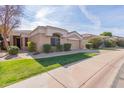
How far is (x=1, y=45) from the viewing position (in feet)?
66.5

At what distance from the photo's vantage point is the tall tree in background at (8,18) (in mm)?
18422

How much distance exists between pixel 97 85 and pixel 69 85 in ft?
3.60

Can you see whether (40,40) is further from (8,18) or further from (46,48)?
(8,18)

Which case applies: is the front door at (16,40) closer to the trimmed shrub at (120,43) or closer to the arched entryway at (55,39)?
the arched entryway at (55,39)

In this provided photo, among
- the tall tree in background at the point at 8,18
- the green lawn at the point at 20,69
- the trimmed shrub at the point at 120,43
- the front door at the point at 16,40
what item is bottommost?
the green lawn at the point at 20,69

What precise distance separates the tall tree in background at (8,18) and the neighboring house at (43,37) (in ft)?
5.31

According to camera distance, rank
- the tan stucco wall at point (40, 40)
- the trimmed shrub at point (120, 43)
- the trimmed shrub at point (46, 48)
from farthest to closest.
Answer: the trimmed shrub at point (120, 43), the tan stucco wall at point (40, 40), the trimmed shrub at point (46, 48)

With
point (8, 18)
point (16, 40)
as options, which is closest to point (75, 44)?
point (16, 40)

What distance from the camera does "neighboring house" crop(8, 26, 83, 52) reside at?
56.6 ft

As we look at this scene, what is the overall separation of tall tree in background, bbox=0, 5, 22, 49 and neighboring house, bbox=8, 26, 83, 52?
1.62 m

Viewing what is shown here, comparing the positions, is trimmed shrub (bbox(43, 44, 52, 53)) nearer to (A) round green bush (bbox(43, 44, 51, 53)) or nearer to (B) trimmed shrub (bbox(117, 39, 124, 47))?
(A) round green bush (bbox(43, 44, 51, 53))

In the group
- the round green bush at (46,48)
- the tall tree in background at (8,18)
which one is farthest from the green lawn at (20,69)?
the tall tree in background at (8,18)

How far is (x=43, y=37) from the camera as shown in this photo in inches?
689
